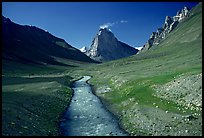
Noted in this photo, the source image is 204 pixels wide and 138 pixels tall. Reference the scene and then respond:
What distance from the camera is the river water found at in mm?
45072

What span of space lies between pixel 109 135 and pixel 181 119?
11.0 metres

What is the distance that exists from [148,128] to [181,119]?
5238 mm

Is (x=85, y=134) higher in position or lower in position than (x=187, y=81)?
lower

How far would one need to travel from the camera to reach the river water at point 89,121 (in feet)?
148

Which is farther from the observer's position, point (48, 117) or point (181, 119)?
point (48, 117)

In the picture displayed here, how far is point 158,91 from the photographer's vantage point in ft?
218

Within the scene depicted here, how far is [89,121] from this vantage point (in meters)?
52.7

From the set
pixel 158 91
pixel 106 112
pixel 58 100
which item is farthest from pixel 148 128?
pixel 58 100

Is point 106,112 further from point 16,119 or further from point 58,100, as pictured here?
point 16,119

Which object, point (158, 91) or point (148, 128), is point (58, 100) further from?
point (148, 128)

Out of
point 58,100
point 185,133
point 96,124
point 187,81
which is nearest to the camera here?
point 185,133

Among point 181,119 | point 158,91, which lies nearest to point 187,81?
point 158,91

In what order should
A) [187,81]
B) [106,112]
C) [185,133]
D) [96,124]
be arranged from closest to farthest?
[185,133] < [96,124] < [106,112] < [187,81]

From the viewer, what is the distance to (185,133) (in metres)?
39.8
